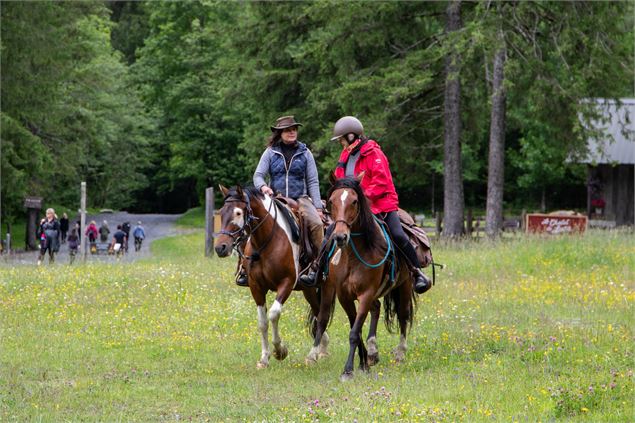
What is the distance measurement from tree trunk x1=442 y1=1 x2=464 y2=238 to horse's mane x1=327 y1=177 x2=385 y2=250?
72.9 ft

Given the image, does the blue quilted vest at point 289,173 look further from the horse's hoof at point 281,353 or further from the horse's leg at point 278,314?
the horse's hoof at point 281,353

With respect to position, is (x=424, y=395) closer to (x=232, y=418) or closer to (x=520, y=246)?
(x=232, y=418)

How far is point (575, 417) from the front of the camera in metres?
9.09

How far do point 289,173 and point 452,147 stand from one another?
2143 centimetres

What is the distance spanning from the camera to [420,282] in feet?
42.3

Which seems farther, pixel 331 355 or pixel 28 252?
pixel 28 252

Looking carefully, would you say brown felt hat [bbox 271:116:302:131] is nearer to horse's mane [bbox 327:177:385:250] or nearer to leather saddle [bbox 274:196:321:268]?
leather saddle [bbox 274:196:321:268]

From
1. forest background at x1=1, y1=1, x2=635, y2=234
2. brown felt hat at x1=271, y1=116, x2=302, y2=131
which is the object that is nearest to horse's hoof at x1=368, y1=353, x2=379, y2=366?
brown felt hat at x1=271, y1=116, x2=302, y2=131

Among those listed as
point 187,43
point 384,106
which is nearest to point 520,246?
point 384,106

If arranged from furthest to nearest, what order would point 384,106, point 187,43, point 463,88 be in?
point 187,43 < point 463,88 < point 384,106

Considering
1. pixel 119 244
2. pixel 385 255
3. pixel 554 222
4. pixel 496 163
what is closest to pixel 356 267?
pixel 385 255

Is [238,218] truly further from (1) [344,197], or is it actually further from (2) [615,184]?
(2) [615,184]

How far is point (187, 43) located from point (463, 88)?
37.8 m

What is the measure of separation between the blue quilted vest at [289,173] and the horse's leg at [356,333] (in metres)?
2.08
